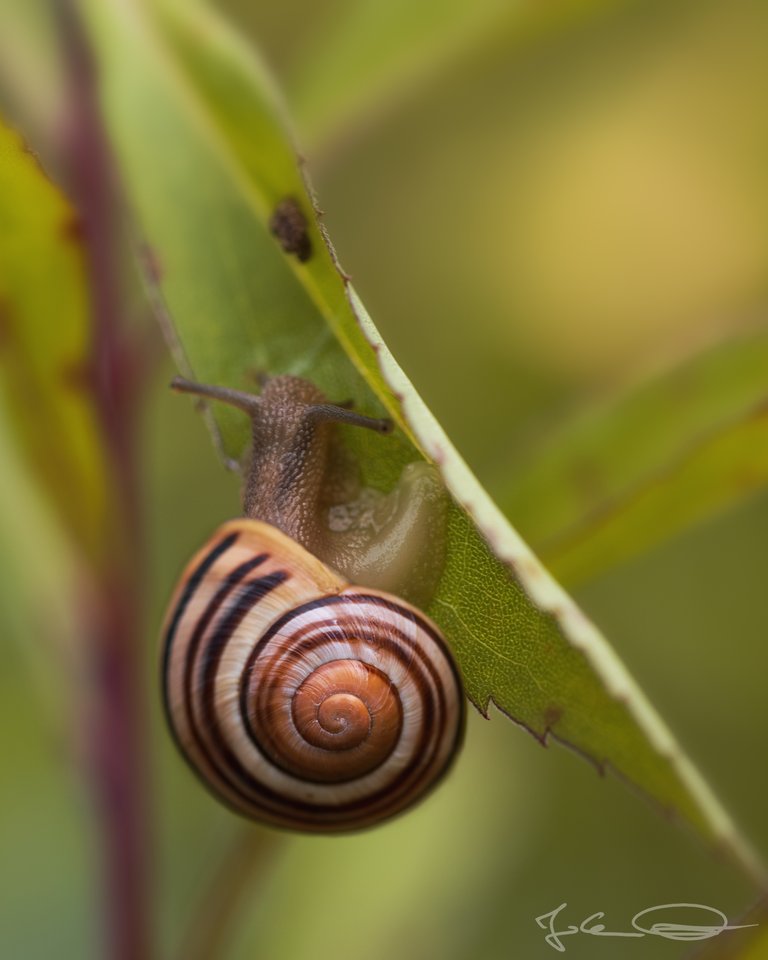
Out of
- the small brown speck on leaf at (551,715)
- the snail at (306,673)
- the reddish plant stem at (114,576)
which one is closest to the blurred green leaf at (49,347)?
the reddish plant stem at (114,576)

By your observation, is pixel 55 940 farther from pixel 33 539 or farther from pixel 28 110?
pixel 28 110

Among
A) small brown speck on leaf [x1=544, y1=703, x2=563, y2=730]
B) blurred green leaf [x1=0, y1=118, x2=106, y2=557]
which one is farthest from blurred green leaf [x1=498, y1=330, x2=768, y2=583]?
blurred green leaf [x1=0, y1=118, x2=106, y2=557]

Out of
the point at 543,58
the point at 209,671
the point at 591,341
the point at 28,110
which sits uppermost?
the point at 543,58

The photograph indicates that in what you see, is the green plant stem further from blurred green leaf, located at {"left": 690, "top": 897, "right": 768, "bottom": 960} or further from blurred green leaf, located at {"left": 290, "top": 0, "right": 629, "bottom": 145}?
blurred green leaf, located at {"left": 290, "top": 0, "right": 629, "bottom": 145}

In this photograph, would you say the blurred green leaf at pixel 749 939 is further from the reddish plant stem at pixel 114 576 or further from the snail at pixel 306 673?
the reddish plant stem at pixel 114 576

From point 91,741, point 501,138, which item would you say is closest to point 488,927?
point 91,741

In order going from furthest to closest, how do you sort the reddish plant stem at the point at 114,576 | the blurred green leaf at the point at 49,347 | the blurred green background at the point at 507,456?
the blurred green background at the point at 507,456 → the reddish plant stem at the point at 114,576 → the blurred green leaf at the point at 49,347

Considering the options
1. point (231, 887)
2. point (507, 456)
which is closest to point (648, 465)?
point (507, 456)
